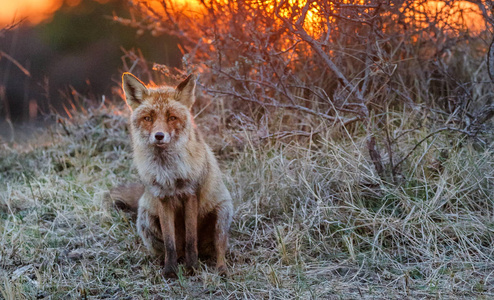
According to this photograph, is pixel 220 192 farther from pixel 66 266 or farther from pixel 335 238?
pixel 66 266

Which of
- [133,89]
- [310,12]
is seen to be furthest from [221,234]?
[310,12]

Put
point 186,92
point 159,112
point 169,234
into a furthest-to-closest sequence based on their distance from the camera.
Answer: point 186,92 < point 169,234 < point 159,112

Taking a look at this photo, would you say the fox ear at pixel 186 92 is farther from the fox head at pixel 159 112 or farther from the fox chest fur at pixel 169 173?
the fox chest fur at pixel 169 173

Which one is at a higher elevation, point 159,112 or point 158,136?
point 159,112

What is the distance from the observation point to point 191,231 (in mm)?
3865

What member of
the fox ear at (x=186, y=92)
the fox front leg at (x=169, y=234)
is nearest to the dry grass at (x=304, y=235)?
the fox front leg at (x=169, y=234)

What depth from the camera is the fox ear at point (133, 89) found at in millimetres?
3879

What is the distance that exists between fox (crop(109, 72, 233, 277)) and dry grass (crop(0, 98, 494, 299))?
0.27m

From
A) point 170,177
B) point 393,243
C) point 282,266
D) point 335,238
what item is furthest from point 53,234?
point 393,243

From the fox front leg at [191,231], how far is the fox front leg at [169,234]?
0.11 meters

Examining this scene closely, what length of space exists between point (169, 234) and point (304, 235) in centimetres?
119

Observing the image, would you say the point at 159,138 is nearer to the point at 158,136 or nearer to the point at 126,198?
the point at 158,136

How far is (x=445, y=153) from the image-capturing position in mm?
4859

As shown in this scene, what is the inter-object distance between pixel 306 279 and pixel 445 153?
223 cm
